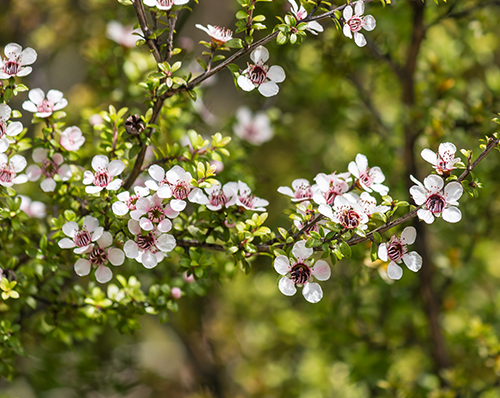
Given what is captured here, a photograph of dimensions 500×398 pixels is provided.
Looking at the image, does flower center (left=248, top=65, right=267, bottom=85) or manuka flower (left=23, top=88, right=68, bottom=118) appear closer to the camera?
flower center (left=248, top=65, right=267, bottom=85)

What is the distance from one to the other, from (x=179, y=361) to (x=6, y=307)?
171 cm

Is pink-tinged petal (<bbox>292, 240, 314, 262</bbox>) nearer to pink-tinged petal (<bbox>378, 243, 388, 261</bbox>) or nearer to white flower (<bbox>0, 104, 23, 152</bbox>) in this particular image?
pink-tinged petal (<bbox>378, 243, 388, 261</bbox>)

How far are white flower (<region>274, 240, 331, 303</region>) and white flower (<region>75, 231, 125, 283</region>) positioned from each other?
1.04 ft

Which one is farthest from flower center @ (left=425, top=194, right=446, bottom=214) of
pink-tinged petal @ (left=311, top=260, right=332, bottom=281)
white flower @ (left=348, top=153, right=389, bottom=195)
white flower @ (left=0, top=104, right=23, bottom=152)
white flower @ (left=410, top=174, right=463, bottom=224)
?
white flower @ (left=0, top=104, right=23, bottom=152)

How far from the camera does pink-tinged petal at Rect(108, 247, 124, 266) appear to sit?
85cm

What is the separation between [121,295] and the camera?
3.31 ft

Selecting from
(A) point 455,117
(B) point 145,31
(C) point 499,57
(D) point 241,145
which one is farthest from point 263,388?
(C) point 499,57

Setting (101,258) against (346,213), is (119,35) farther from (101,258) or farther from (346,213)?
(346,213)

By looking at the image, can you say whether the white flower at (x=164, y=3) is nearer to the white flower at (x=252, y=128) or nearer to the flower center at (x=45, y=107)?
the flower center at (x=45, y=107)

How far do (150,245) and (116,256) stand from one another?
3.1 inches

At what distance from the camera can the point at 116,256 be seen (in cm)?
86

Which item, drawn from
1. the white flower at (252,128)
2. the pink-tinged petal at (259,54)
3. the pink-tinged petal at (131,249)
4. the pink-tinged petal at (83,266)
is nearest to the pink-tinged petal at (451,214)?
the pink-tinged petal at (259,54)

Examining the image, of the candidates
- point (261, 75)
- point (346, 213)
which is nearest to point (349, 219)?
point (346, 213)

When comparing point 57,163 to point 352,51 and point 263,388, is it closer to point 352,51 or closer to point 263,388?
point 352,51
